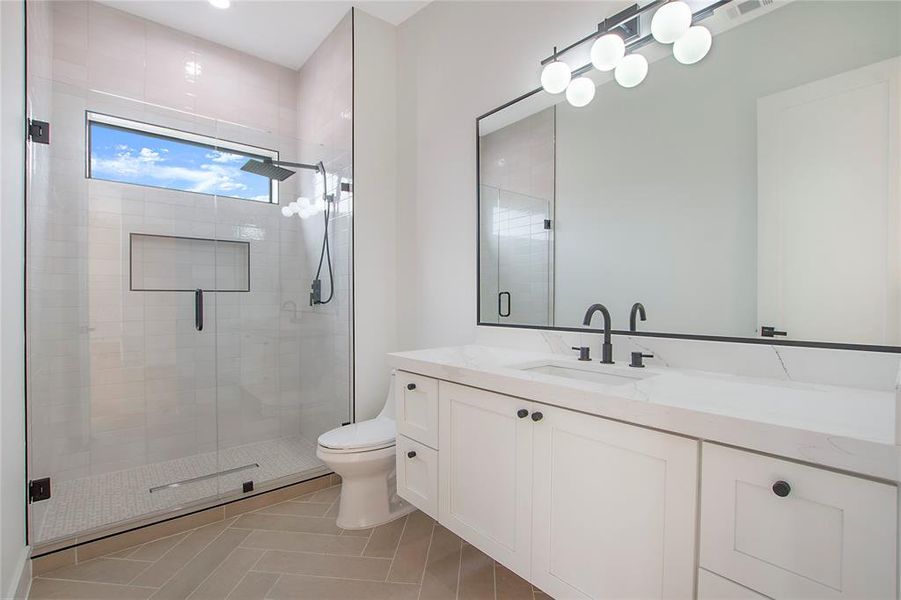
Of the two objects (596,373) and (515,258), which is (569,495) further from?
(515,258)

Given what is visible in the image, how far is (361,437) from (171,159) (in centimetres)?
208

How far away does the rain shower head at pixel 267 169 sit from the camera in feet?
8.48

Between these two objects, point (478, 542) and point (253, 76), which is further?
point (253, 76)

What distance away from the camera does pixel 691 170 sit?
1.41 m

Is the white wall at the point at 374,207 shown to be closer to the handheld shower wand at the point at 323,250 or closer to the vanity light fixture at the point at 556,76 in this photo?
the handheld shower wand at the point at 323,250

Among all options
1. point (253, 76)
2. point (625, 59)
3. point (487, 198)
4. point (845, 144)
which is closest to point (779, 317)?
point (845, 144)

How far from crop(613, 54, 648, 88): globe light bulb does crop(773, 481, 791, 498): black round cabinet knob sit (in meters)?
1.41

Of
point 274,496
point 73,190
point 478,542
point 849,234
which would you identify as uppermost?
point 73,190

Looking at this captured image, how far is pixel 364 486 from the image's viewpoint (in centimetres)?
202

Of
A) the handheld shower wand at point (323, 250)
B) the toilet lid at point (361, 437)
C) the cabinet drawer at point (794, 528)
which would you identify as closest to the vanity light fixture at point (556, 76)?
the cabinet drawer at point (794, 528)

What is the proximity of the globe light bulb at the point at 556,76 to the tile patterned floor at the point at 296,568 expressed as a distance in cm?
201

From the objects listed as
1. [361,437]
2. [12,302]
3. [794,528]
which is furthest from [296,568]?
[794,528]

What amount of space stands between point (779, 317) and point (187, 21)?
144 inches

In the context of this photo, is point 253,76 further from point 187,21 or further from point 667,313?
point 667,313
